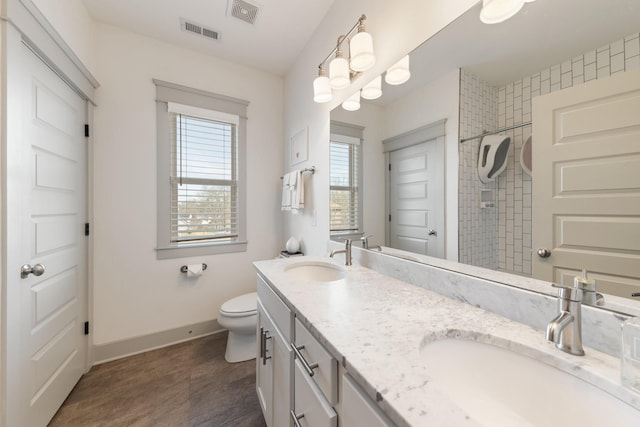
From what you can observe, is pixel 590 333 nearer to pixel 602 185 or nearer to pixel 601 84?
pixel 602 185

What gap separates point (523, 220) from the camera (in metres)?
0.75

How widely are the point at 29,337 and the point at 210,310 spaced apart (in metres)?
1.20

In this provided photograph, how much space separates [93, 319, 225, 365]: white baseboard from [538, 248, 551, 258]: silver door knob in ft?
8.07

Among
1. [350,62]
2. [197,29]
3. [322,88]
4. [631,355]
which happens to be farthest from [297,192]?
[631,355]

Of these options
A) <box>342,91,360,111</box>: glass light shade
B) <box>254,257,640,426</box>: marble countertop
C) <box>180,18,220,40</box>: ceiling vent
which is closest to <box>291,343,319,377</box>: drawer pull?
<box>254,257,640,426</box>: marble countertop

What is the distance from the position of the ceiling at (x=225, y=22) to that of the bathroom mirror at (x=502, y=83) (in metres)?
1.22

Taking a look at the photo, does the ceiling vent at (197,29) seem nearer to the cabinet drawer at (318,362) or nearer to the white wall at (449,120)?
the white wall at (449,120)

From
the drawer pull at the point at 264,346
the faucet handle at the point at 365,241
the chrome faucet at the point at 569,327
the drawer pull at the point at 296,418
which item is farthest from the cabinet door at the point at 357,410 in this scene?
the faucet handle at the point at 365,241

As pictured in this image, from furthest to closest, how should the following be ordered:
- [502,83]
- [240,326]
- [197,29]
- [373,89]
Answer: [197,29] → [240,326] → [373,89] → [502,83]

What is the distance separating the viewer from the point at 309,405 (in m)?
0.74

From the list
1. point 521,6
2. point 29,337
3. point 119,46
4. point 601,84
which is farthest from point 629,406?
point 119,46

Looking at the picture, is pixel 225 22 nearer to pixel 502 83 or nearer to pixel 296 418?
pixel 502 83

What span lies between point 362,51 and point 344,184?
779 mm

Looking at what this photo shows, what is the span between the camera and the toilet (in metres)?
1.82
